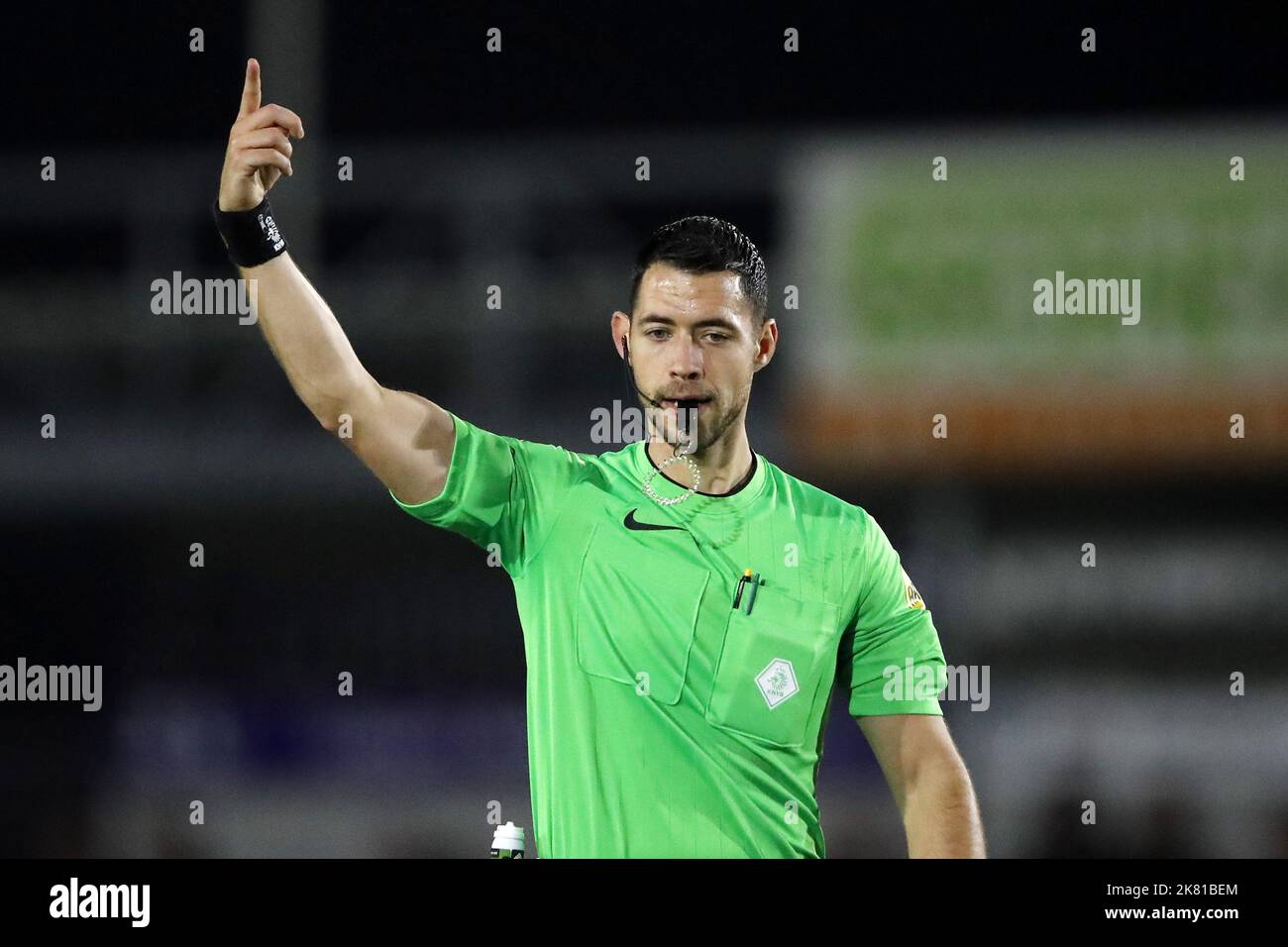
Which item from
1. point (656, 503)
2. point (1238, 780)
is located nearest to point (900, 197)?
point (656, 503)

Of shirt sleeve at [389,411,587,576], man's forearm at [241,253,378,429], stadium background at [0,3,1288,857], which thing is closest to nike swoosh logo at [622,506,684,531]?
shirt sleeve at [389,411,587,576]

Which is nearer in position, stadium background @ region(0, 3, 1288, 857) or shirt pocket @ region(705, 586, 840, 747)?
shirt pocket @ region(705, 586, 840, 747)

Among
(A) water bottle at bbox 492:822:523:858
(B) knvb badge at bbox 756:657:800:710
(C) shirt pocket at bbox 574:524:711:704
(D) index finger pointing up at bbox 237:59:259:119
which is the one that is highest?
(D) index finger pointing up at bbox 237:59:259:119

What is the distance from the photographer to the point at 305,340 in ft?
9.72

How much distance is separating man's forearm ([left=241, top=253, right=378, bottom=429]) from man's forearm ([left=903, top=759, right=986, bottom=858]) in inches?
56.4

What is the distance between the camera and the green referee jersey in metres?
3.13

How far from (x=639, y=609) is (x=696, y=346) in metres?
0.58

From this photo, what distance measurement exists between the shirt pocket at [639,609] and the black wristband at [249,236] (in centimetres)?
89

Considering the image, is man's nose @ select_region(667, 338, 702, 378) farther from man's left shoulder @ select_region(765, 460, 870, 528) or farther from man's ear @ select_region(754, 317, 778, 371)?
man's left shoulder @ select_region(765, 460, 870, 528)

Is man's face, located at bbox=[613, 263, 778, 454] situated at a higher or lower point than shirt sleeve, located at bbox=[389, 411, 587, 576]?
higher

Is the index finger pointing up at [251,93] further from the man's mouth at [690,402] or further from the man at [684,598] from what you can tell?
the man's mouth at [690,402]

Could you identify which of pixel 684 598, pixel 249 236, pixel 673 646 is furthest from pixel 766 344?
pixel 249 236

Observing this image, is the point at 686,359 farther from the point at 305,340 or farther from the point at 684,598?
the point at 305,340

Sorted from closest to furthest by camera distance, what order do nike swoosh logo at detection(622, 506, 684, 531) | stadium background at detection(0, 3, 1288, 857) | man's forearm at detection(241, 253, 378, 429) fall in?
man's forearm at detection(241, 253, 378, 429) → nike swoosh logo at detection(622, 506, 684, 531) → stadium background at detection(0, 3, 1288, 857)
